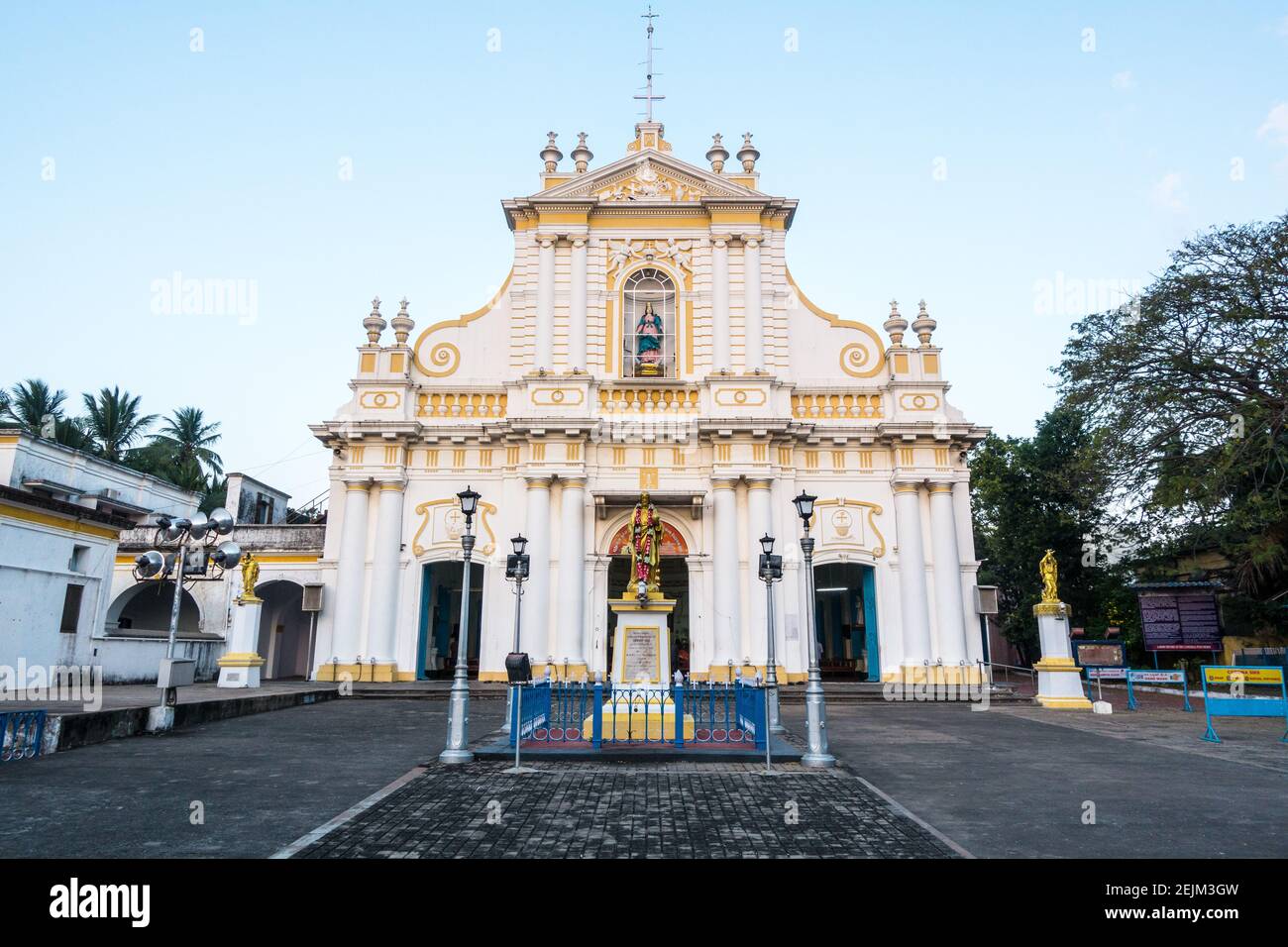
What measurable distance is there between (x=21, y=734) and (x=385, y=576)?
12849 millimetres

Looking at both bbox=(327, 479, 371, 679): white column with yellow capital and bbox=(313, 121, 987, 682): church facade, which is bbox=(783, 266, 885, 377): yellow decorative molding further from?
bbox=(327, 479, 371, 679): white column with yellow capital

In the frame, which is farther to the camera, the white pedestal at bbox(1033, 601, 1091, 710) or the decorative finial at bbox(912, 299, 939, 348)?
the decorative finial at bbox(912, 299, 939, 348)

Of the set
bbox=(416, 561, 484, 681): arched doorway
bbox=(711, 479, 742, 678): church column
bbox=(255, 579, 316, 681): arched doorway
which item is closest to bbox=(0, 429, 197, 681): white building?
bbox=(255, 579, 316, 681): arched doorway

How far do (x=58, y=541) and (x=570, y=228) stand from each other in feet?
52.6

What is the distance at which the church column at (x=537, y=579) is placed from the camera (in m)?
22.0

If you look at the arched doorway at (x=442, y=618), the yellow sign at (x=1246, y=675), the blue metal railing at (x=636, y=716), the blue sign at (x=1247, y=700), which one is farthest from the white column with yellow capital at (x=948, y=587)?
the arched doorway at (x=442, y=618)

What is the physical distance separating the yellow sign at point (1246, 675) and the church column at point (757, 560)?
10093 millimetres

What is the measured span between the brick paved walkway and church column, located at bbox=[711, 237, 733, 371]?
52.8ft

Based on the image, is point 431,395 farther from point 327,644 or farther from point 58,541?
point 58,541

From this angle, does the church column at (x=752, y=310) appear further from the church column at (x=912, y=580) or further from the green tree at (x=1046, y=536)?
the green tree at (x=1046, y=536)

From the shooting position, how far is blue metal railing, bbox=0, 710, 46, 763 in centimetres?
984

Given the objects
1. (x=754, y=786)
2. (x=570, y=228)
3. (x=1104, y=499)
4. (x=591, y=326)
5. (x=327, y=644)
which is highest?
(x=570, y=228)
